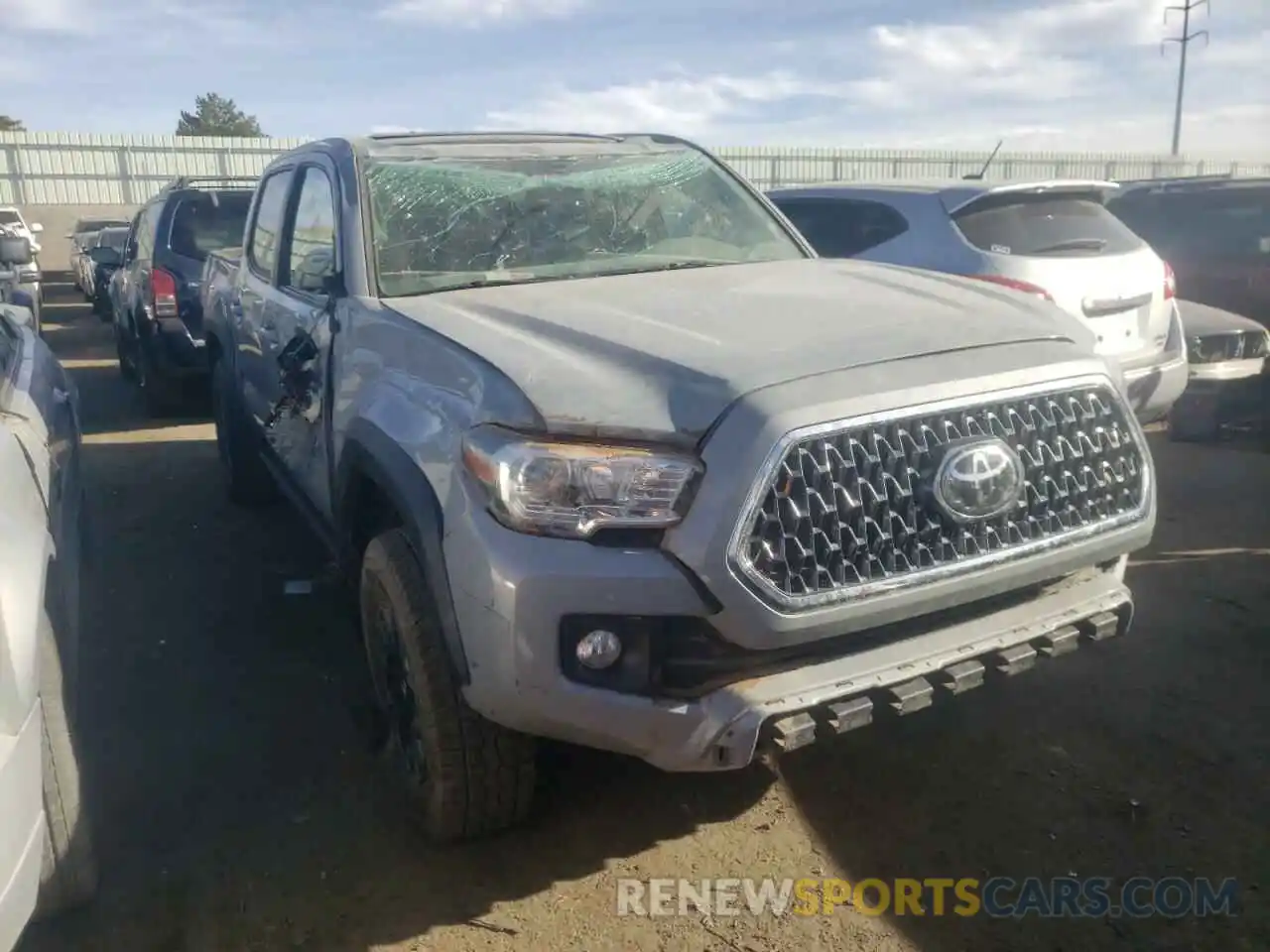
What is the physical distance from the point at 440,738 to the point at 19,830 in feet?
3.19

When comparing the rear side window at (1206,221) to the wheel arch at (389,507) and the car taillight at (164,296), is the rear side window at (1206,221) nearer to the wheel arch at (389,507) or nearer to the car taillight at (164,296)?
the wheel arch at (389,507)

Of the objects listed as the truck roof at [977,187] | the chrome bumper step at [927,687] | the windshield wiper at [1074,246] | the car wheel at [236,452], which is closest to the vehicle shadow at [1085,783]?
the chrome bumper step at [927,687]

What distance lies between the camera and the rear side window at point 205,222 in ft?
29.8

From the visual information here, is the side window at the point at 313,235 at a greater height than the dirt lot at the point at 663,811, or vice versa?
the side window at the point at 313,235

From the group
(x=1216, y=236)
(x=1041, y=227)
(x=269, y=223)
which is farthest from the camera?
(x=1216, y=236)

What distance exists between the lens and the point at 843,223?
6.86m

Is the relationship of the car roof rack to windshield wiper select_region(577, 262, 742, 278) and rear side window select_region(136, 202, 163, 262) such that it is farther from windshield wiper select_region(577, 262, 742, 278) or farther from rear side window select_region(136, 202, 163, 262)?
windshield wiper select_region(577, 262, 742, 278)

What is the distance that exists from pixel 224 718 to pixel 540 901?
1595 mm

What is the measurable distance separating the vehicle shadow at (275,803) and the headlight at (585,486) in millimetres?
1095

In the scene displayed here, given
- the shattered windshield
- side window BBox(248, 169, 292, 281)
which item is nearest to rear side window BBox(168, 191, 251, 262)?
side window BBox(248, 169, 292, 281)

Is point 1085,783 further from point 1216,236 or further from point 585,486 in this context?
point 1216,236

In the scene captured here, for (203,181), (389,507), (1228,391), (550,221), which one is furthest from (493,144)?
(203,181)

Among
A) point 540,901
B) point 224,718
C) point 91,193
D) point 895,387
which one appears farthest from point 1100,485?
point 91,193

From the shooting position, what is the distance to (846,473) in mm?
2564
